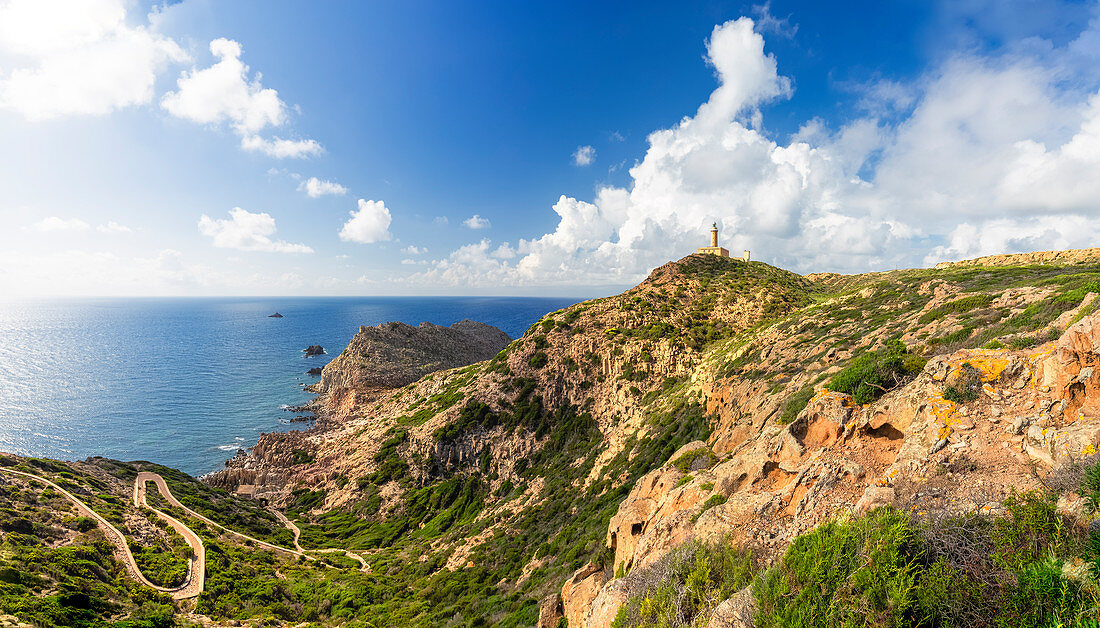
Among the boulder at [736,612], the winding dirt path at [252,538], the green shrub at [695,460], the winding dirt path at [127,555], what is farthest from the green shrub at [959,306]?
the winding dirt path at [127,555]

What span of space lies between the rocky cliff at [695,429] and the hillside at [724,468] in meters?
0.12

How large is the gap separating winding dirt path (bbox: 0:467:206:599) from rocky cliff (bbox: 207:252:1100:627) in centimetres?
1408

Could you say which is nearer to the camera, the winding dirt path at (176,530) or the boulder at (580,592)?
the boulder at (580,592)

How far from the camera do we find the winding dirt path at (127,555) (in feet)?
90.2

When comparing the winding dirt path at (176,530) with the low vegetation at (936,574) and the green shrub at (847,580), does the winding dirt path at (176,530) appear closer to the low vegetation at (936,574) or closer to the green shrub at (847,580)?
the low vegetation at (936,574)

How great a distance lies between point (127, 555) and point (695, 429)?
45.5 meters

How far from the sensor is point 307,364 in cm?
13262

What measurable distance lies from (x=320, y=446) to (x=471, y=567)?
1796 inches

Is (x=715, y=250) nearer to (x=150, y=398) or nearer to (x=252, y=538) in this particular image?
(x=252, y=538)

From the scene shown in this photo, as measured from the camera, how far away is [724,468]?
15.2 meters

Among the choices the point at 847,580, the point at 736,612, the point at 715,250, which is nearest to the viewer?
the point at 847,580

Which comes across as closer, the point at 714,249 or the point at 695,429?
the point at 695,429

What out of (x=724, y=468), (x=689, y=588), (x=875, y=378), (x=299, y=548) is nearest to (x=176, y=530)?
(x=299, y=548)

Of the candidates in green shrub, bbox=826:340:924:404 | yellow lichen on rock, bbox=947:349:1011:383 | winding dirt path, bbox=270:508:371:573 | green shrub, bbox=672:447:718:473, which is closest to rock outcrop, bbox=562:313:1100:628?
yellow lichen on rock, bbox=947:349:1011:383
